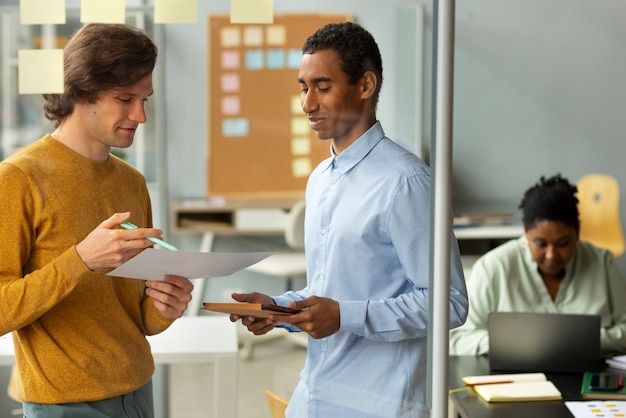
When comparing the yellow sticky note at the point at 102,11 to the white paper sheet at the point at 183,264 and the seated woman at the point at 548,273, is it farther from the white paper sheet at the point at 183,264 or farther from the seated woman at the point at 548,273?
the seated woman at the point at 548,273

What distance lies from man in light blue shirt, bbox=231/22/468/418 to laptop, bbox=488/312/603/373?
1.03 meters

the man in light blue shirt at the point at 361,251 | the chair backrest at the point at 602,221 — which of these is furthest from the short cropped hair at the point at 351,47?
the chair backrest at the point at 602,221

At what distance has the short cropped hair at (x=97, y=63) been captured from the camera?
1354mm

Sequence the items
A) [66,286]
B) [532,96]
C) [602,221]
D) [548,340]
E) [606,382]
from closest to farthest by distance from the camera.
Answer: [66,286] → [606,382] → [548,340] → [602,221] → [532,96]

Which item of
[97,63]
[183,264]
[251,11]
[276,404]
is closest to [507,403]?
[276,404]

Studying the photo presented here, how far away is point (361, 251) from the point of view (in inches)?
57.4

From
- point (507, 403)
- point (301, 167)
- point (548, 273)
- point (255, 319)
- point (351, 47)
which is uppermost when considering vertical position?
point (351, 47)

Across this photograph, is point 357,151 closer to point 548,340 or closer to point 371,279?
point 371,279

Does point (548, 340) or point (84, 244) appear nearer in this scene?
point (84, 244)

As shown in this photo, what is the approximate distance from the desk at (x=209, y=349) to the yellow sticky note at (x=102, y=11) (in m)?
0.51

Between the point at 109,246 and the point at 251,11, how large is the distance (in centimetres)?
46

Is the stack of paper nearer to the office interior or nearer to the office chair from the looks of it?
the office chair

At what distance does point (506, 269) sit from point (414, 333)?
1.58 m

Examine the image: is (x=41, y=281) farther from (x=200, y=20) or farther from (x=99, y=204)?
(x=200, y=20)
